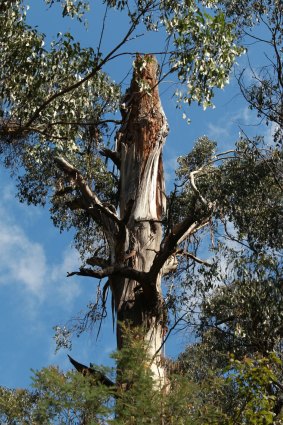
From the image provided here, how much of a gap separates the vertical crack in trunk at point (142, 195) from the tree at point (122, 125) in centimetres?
1

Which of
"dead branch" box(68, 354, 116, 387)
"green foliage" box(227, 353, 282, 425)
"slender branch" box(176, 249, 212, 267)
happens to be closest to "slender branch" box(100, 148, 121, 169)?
"slender branch" box(176, 249, 212, 267)

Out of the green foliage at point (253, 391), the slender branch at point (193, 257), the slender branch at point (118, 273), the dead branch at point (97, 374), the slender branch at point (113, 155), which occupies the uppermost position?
the slender branch at point (113, 155)

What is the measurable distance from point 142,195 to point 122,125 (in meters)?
1.39

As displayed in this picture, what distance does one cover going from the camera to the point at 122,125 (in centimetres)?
1212

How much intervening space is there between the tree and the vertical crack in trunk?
0.01 m

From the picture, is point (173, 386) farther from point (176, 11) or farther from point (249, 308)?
point (176, 11)

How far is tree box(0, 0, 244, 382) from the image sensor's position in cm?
958

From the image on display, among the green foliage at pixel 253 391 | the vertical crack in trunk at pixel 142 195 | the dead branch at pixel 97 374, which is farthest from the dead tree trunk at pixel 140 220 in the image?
the green foliage at pixel 253 391

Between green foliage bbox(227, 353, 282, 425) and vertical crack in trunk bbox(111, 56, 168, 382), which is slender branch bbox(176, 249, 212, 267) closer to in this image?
vertical crack in trunk bbox(111, 56, 168, 382)

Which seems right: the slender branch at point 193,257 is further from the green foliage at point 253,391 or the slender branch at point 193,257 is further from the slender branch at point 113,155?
the green foliage at point 253,391

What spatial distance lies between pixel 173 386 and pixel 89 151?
20.4 ft

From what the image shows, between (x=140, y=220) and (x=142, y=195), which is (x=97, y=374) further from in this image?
(x=142, y=195)

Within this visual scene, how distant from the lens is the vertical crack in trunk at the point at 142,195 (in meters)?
9.56

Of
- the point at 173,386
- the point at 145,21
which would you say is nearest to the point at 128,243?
the point at 145,21
